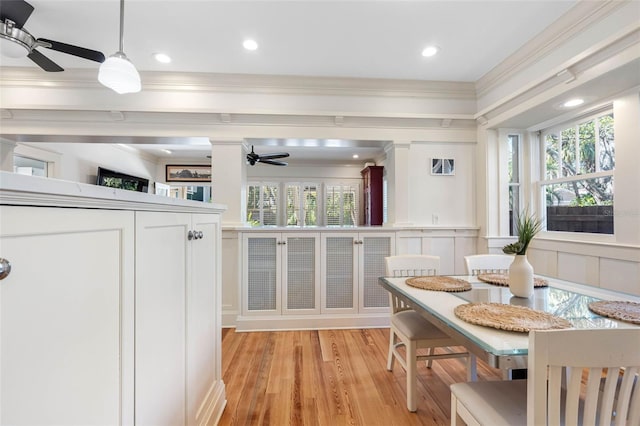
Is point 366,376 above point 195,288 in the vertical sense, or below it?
below

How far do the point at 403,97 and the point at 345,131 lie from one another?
2.44 ft

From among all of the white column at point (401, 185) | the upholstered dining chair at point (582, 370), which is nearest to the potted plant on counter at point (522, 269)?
the upholstered dining chair at point (582, 370)

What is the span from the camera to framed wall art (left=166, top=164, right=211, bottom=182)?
679 centimetres

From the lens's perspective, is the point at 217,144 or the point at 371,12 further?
the point at 217,144

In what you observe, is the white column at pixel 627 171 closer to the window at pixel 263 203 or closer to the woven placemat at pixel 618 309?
the woven placemat at pixel 618 309

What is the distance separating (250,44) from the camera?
8.13 feet

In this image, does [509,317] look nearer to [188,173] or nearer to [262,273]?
[262,273]

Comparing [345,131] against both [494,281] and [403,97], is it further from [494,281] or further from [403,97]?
[494,281]

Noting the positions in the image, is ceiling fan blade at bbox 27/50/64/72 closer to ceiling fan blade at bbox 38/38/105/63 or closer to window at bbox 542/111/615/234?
ceiling fan blade at bbox 38/38/105/63

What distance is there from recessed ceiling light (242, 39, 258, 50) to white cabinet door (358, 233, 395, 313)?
80.0 inches

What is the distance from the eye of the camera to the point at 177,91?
119 inches

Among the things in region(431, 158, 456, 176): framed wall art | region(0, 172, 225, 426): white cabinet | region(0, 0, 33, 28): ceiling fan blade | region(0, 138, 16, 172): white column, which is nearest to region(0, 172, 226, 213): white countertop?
region(0, 172, 225, 426): white cabinet

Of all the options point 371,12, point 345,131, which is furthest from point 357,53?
point 345,131

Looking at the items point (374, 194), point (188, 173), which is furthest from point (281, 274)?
point (188, 173)
